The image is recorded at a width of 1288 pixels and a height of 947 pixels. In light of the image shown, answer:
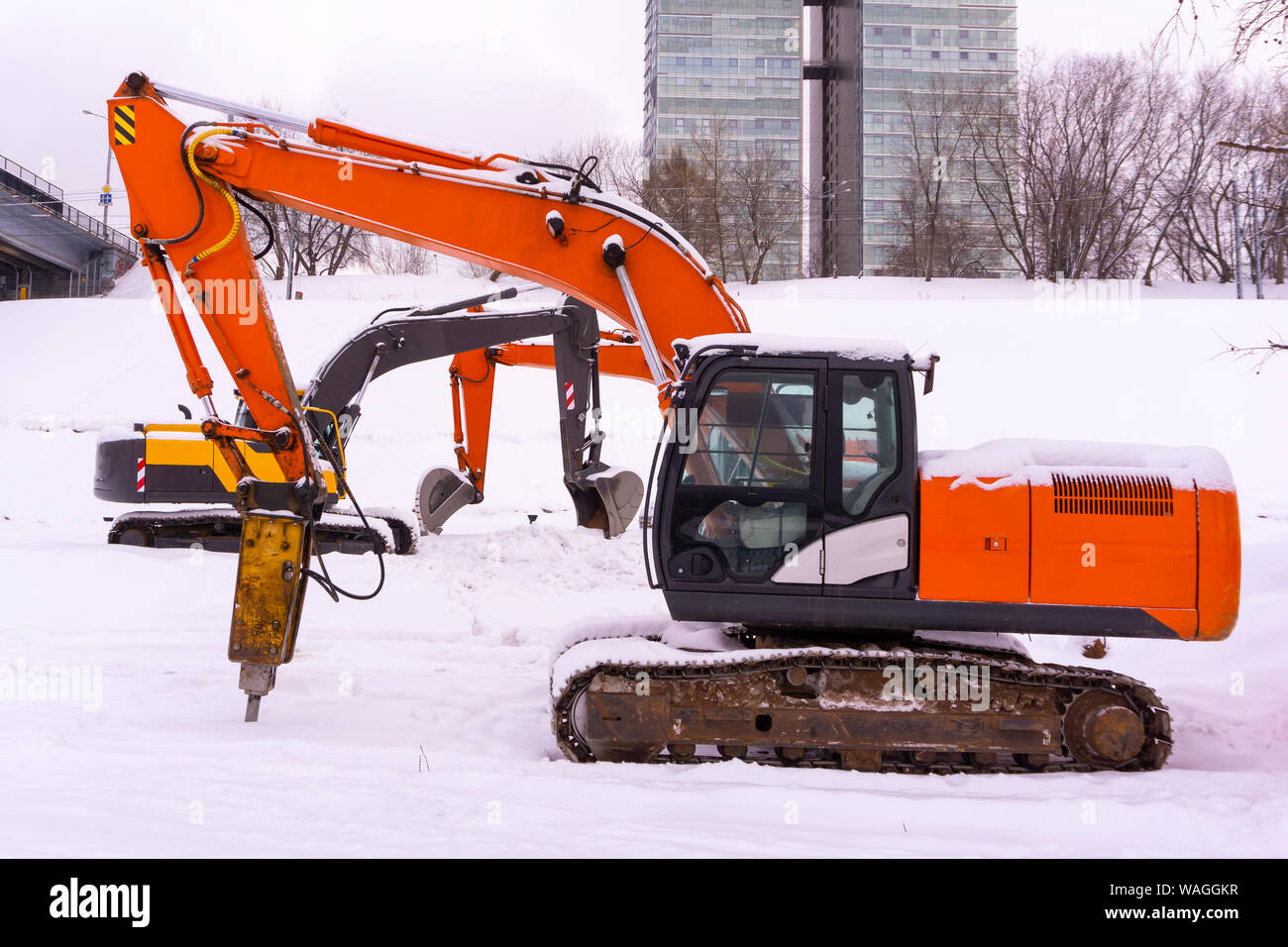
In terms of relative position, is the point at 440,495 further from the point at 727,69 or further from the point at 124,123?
the point at 727,69

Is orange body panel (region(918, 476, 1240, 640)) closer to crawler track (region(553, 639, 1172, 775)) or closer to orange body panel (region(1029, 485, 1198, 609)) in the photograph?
orange body panel (region(1029, 485, 1198, 609))

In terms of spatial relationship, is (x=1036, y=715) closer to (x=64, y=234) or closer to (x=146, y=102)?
(x=146, y=102)

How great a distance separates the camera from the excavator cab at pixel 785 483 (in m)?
4.72

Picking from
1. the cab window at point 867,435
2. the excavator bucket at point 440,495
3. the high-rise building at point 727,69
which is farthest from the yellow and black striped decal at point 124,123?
the high-rise building at point 727,69

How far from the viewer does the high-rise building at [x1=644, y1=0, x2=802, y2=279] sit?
71812mm

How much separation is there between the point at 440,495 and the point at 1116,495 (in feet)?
26.2

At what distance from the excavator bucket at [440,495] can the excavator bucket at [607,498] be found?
4.96ft

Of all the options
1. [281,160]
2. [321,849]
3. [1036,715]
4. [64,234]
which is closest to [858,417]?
[1036,715]

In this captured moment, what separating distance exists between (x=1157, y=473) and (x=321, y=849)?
430 centimetres

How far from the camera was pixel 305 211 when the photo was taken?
18.1ft

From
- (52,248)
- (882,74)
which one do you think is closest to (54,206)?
(52,248)

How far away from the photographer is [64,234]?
43500mm

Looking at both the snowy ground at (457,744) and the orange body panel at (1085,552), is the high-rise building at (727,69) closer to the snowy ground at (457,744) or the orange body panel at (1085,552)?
the snowy ground at (457,744)

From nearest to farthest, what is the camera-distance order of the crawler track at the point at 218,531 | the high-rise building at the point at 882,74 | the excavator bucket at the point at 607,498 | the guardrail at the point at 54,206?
the excavator bucket at the point at 607,498, the crawler track at the point at 218,531, the guardrail at the point at 54,206, the high-rise building at the point at 882,74
